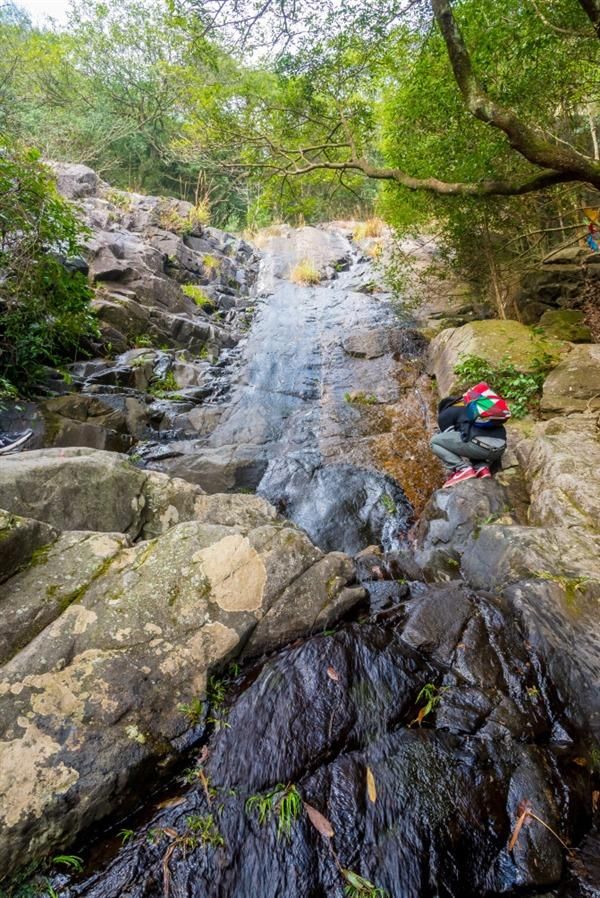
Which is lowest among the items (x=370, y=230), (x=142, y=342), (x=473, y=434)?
(x=473, y=434)

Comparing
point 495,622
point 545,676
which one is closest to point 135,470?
point 495,622

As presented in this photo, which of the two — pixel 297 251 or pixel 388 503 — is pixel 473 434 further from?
pixel 297 251

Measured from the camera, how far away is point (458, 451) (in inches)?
201

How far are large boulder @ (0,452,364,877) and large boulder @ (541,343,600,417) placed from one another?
4064 mm

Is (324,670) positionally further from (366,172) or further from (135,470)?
(366,172)

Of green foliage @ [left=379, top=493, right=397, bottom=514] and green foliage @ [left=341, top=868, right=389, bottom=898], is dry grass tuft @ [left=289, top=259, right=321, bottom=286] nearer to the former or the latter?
green foliage @ [left=379, top=493, right=397, bottom=514]

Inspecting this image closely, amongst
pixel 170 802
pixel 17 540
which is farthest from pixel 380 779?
pixel 17 540

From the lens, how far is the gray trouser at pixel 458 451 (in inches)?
192

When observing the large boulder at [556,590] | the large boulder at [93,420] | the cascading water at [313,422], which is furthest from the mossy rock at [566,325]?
the large boulder at [93,420]

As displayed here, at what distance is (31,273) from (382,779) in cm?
750

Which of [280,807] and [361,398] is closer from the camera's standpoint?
[280,807]

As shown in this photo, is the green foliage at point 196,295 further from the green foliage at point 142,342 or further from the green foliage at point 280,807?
the green foliage at point 280,807

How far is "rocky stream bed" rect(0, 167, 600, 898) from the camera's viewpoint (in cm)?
184

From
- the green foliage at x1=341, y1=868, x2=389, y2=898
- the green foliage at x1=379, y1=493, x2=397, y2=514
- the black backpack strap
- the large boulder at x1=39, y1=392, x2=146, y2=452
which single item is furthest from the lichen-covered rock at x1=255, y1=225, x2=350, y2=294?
the green foliage at x1=341, y1=868, x2=389, y2=898
